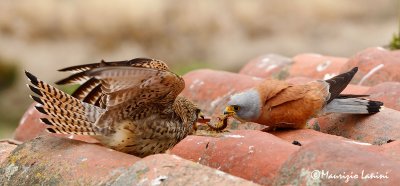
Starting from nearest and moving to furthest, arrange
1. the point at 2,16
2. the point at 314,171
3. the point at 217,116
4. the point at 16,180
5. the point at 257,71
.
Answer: the point at 314,171
the point at 16,180
the point at 217,116
the point at 257,71
the point at 2,16

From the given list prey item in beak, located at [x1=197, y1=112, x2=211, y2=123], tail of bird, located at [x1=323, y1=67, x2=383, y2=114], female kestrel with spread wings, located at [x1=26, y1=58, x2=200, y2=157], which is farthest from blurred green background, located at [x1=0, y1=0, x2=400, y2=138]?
tail of bird, located at [x1=323, y1=67, x2=383, y2=114]

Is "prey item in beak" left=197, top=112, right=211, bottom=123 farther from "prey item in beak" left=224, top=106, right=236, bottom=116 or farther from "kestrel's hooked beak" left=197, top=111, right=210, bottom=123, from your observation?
"prey item in beak" left=224, top=106, right=236, bottom=116

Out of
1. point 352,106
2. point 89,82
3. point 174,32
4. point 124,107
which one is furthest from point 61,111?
point 174,32

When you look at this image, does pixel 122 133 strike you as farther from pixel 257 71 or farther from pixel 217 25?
pixel 217 25

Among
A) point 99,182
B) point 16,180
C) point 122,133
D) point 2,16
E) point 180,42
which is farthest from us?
point 180,42


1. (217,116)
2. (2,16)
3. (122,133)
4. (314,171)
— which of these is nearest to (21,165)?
(122,133)

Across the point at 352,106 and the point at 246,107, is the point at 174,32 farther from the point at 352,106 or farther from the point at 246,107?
the point at 352,106
